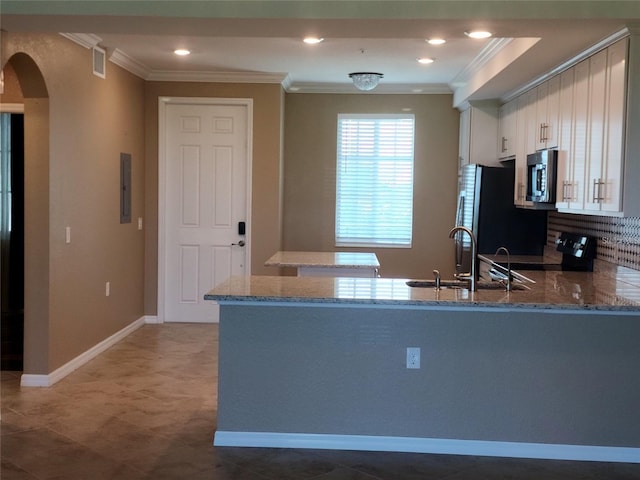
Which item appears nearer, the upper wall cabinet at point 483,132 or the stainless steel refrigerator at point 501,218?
the stainless steel refrigerator at point 501,218

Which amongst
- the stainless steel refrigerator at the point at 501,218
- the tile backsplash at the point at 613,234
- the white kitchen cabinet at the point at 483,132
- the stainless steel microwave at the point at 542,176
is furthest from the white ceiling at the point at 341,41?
the tile backsplash at the point at 613,234

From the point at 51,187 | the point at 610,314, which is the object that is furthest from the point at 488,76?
the point at 51,187

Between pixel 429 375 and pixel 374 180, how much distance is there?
13.4 ft

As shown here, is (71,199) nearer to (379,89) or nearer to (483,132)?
(379,89)

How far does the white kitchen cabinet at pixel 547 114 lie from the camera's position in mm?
4805

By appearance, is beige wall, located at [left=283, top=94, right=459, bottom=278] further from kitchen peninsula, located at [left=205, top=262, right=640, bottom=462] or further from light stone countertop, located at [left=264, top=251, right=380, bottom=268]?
kitchen peninsula, located at [left=205, top=262, right=640, bottom=462]

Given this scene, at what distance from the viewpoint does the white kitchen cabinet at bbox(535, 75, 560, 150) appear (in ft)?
15.8

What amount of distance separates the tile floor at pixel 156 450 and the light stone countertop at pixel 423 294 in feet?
2.71

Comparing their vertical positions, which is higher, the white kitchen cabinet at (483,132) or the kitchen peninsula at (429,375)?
the white kitchen cabinet at (483,132)

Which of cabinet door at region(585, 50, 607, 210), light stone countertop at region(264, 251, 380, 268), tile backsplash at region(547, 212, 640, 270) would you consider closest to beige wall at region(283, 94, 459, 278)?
light stone countertop at region(264, 251, 380, 268)

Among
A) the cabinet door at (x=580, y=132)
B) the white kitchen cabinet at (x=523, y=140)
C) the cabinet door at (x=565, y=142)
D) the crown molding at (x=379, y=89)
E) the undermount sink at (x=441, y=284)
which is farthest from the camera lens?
the crown molding at (x=379, y=89)

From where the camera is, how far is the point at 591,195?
13.5 ft

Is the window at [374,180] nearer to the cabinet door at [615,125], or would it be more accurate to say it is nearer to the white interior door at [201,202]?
the white interior door at [201,202]

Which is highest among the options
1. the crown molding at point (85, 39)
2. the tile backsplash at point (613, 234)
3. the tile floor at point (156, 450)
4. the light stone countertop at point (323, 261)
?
the crown molding at point (85, 39)
